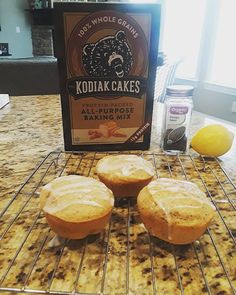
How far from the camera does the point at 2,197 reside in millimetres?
548

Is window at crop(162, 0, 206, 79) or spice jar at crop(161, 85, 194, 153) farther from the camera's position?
window at crop(162, 0, 206, 79)

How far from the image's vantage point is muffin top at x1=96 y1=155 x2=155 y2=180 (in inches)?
20.4

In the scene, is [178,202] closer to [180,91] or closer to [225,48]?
[180,91]

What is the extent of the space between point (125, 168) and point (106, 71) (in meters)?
0.28

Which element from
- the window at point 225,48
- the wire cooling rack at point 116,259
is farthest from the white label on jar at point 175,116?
the window at point 225,48

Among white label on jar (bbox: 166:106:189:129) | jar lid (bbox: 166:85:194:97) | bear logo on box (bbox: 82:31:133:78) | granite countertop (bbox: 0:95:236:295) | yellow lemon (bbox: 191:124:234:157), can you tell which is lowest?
granite countertop (bbox: 0:95:236:295)

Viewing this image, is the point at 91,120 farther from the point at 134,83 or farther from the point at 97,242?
the point at 97,242

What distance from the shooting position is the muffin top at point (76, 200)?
1.32 ft

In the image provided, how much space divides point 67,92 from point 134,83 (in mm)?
173

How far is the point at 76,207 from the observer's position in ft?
1.34

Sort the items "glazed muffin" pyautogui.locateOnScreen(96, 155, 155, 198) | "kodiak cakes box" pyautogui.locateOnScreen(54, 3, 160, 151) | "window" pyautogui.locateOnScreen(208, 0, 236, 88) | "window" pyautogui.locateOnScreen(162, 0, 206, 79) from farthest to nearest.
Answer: "window" pyautogui.locateOnScreen(162, 0, 206, 79) → "window" pyautogui.locateOnScreen(208, 0, 236, 88) → "kodiak cakes box" pyautogui.locateOnScreen(54, 3, 160, 151) → "glazed muffin" pyautogui.locateOnScreen(96, 155, 155, 198)

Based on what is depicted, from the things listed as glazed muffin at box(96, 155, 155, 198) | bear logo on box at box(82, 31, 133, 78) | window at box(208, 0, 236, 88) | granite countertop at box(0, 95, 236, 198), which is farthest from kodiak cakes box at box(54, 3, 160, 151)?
window at box(208, 0, 236, 88)

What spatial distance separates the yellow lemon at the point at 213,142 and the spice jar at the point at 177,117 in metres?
0.04

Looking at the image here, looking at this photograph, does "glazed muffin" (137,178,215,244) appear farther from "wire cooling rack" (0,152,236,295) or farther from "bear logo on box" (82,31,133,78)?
"bear logo on box" (82,31,133,78)
